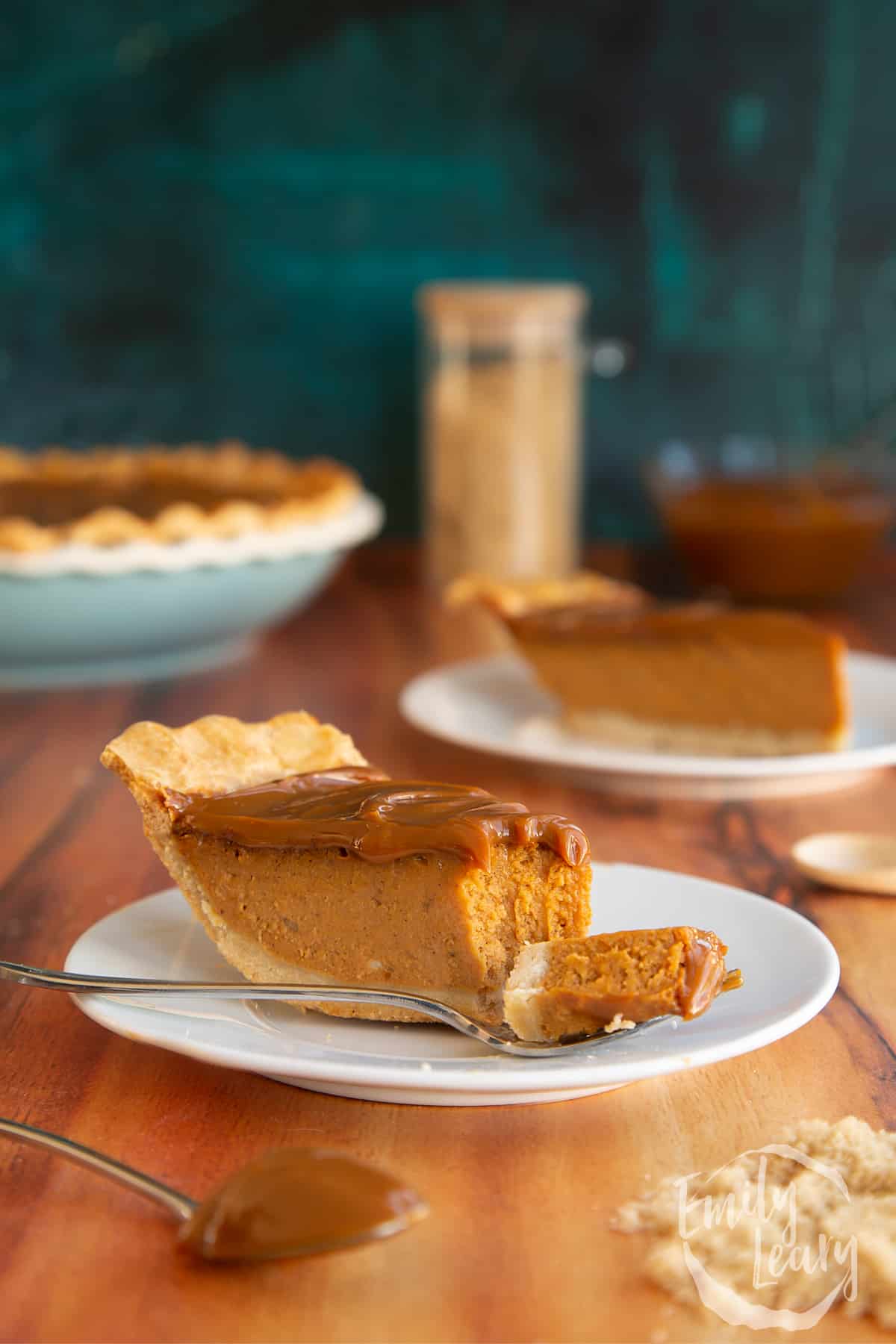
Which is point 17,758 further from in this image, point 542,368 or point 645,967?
point 542,368

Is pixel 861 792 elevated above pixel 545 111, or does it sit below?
below

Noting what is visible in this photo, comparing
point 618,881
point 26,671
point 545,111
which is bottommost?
point 26,671

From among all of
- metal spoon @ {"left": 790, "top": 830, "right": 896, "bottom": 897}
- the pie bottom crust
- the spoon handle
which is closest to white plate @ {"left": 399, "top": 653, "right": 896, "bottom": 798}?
the pie bottom crust

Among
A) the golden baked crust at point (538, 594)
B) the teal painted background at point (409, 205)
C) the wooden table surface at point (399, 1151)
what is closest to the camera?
the wooden table surface at point (399, 1151)

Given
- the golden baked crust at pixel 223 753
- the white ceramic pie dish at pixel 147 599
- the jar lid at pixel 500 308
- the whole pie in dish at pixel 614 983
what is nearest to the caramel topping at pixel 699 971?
the whole pie in dish at pixel 614 983

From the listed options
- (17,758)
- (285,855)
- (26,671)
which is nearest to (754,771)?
(285,855)

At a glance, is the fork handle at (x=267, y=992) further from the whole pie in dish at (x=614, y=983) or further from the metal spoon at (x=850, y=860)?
the metal spoon at (x=850, y=860)

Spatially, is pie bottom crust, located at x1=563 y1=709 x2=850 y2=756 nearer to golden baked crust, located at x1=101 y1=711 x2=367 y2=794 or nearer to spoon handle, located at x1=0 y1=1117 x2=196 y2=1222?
golden baked crust, located at x1=101 y1=711 x2=367 y2=794
